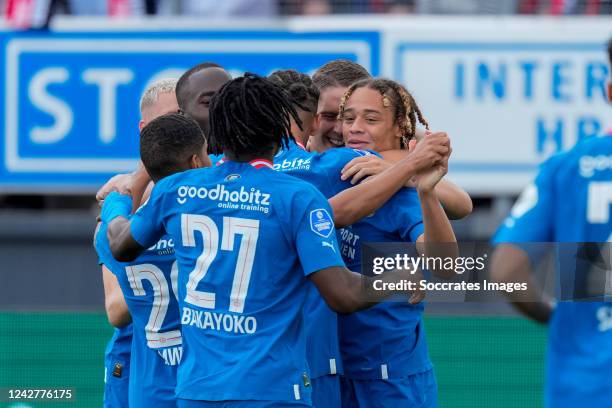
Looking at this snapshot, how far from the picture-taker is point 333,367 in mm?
4543

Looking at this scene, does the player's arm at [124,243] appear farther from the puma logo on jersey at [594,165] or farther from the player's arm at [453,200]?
the puma logo on jersey at [594,165]

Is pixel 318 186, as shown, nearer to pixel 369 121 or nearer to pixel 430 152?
pixel 369 121

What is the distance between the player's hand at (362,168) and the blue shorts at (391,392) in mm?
811

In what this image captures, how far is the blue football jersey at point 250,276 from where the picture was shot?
379 cm

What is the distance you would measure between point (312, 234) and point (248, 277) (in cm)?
24

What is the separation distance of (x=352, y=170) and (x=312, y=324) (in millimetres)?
647

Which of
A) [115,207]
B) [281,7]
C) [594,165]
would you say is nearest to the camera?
[594,165]

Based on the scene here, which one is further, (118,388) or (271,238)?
(118,388)

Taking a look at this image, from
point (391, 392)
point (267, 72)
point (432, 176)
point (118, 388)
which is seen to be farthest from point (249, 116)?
point (267, 72)

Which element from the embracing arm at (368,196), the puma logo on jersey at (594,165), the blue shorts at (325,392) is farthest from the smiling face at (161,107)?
the puma logo on jersey at (594,165)

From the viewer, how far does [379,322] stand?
4.59 m

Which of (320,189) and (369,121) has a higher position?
(369,121)

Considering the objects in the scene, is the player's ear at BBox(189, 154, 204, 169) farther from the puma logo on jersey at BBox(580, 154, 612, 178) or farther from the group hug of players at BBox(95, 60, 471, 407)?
the puma logo on jersey at BBox(580, 154, 612, 178)

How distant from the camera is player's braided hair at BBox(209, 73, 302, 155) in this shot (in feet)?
13.0
